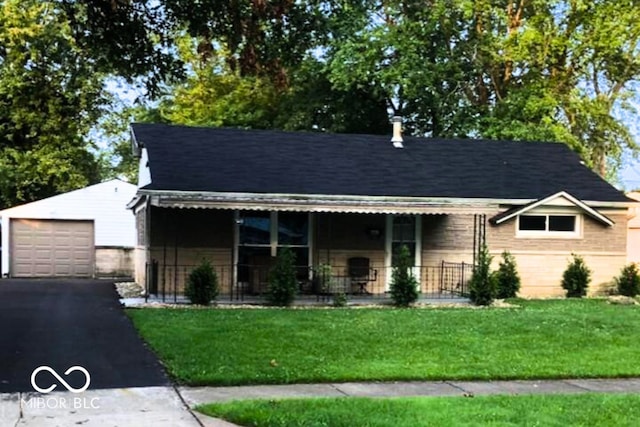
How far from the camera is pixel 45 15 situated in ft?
96.4

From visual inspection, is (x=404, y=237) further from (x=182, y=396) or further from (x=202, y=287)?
(x=182, y=396)

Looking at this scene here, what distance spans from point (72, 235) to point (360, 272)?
39.0ft

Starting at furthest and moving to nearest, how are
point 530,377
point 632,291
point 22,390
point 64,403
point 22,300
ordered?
point 632,291, point 22,300, point 530,377, point 22,390, point 64,403

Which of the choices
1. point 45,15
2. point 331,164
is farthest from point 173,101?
point 331,164

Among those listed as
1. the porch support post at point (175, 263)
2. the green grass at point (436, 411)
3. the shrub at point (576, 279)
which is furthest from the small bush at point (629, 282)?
the green grass at point (436, 411)

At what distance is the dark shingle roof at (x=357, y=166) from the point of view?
1681 cm

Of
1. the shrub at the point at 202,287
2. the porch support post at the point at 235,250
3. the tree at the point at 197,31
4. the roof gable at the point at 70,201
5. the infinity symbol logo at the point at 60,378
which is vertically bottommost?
the infinity symbol logo at the point at 60,378

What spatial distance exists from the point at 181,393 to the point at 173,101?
28.6m

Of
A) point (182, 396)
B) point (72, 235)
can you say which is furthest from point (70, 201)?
point (182, 396)

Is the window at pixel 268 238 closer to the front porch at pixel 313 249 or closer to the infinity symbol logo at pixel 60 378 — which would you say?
the front porch at pixel 313 249

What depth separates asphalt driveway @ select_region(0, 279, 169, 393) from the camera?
299 inches

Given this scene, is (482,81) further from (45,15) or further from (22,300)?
(22,300)

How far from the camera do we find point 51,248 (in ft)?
79.4

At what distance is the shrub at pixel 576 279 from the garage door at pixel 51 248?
15475 millimetres
